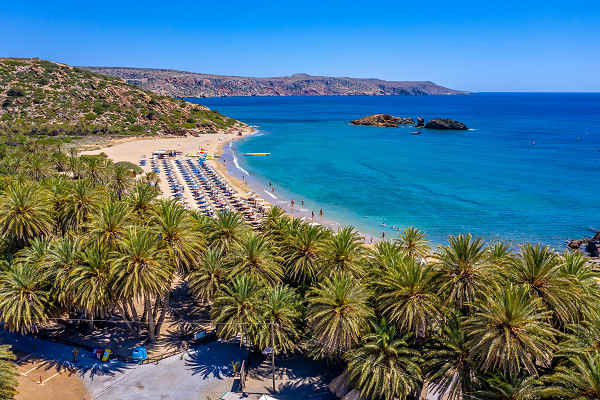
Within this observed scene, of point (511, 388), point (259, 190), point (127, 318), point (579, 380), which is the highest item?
point (579, 380)

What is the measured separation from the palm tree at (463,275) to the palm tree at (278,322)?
887 cm

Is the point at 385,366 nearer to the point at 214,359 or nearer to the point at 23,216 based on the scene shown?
the point at 214,359

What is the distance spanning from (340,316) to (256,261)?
7.74 metres

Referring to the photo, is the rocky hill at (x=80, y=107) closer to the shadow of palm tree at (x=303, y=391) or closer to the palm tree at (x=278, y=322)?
the palm tree at (x=278, y=322)

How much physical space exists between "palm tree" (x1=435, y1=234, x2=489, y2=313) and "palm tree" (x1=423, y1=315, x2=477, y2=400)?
44.4 inches

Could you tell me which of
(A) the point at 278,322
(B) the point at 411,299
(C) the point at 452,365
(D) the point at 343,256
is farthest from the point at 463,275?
(A) the point at 278,322

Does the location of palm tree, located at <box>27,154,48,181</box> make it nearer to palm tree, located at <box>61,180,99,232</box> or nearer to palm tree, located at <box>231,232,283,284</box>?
palm tree, located at <box>61,180,99,232</box>

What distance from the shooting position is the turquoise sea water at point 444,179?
57875 millimetres

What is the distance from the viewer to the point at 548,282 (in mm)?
19797

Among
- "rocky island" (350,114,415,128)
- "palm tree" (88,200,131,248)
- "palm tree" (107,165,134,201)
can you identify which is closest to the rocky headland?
"palm tree" (88,200,131,248)

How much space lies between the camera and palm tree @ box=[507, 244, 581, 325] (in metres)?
19.1

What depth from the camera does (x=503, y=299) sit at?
1727 centimetres

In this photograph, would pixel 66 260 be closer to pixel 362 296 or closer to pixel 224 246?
pixel 224 246

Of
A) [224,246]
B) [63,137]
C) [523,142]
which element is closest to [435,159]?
[523,142]
